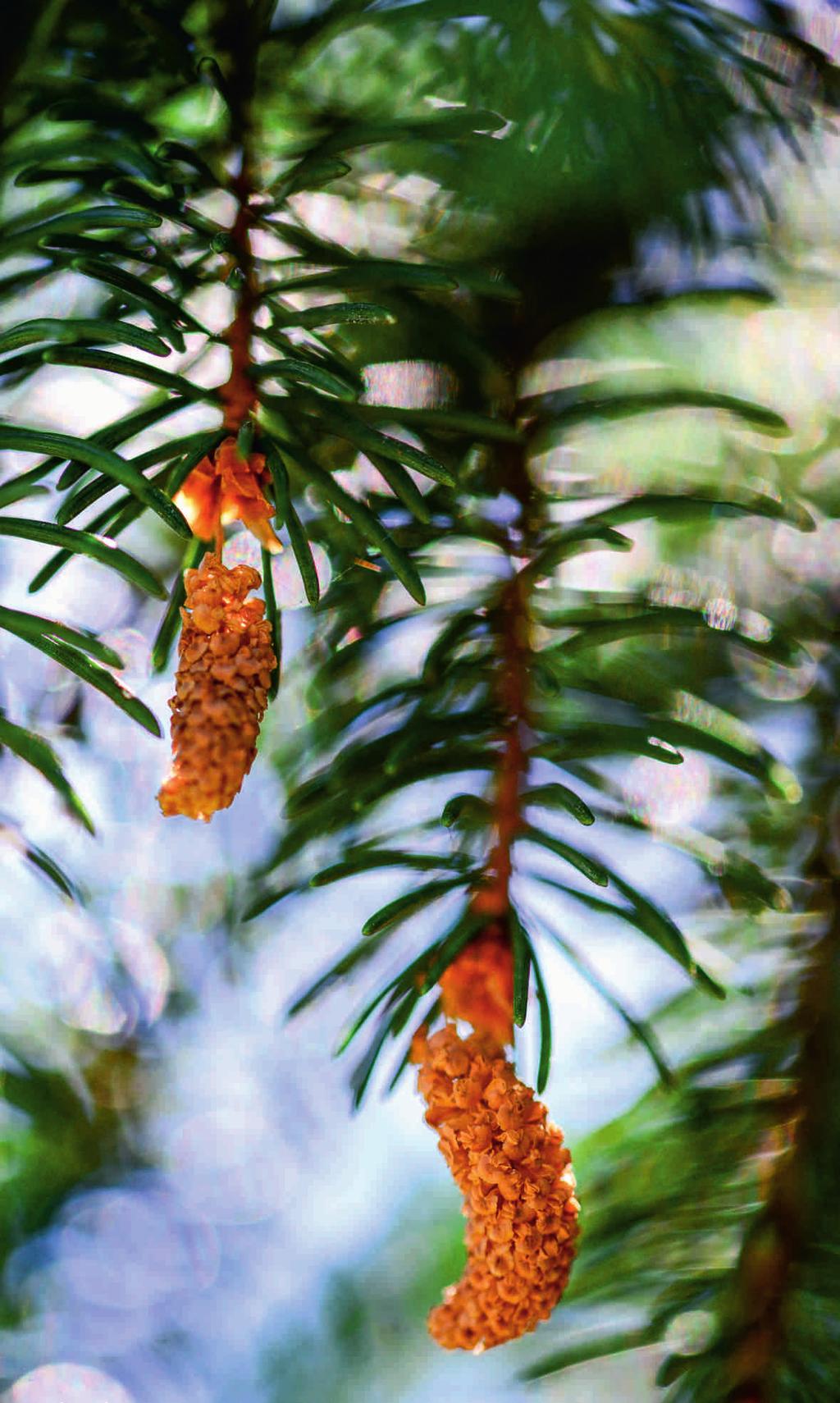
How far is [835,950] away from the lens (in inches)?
18.1

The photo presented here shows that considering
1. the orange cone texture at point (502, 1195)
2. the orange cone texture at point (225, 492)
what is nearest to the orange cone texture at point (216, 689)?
the orange cone texture at point (225, 492)

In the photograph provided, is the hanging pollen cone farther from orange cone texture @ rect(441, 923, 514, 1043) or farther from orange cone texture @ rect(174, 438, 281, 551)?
orange cone texture @ rect(174, 438, 281, 551)

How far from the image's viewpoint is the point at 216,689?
333 millimetres

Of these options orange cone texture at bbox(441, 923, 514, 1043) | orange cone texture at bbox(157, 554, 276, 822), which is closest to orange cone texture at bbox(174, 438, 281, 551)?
orange cone texture at bbox(157, 554, 276, 822)

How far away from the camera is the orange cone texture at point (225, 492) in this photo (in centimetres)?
35

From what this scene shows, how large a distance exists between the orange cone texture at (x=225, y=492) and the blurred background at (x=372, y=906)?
3.9 inches

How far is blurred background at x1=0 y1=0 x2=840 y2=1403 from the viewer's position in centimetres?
44

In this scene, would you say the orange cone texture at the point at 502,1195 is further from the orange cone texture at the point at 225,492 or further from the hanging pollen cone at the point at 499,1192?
the orange cone texture at the point at 225,492

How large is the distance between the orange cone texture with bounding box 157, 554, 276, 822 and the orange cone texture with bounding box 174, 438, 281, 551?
0.07ft

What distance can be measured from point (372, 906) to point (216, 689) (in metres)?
0.47

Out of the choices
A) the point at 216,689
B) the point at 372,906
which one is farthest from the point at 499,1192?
the point at 372,906

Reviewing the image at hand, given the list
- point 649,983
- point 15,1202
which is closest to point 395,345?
point 649,983

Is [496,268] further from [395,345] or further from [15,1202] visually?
[15,1202]

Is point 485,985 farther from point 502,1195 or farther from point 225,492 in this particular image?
point 225,492
